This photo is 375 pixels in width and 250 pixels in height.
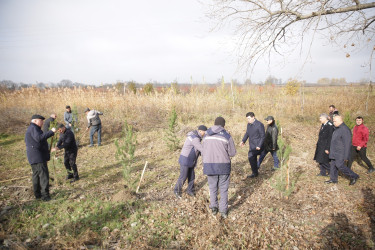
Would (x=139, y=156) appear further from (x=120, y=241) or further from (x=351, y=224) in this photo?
(x=351, y=224)

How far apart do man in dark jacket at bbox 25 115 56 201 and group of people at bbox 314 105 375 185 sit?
6.82 meters

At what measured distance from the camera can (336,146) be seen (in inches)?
192

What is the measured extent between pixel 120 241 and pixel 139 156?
5.11 meters

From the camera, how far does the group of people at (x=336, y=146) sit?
4.76m

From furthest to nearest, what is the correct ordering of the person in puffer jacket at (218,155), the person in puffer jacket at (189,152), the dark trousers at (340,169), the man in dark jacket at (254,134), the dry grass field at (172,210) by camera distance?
the man in dark jacket at (254,134), the dark trousers at (340,169), the person in puffer jacket at (189,152), the person in puffer jacket at (218,155), the dry grass field at (172,210)

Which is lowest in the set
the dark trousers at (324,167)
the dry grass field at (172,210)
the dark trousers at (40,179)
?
the dry grass field at (172,210)

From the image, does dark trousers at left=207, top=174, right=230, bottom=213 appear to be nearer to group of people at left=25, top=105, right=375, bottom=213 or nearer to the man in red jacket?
group of people at left=25, top=105, right=375, bottom=213

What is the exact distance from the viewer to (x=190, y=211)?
14.0 ft

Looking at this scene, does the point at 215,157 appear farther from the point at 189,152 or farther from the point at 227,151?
the point at 189,152

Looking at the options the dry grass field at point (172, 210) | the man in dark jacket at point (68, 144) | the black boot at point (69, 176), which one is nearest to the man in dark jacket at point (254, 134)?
the dry grass field at point (172, 210)

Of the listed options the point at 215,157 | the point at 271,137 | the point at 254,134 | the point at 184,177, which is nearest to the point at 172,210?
the point at 184,177

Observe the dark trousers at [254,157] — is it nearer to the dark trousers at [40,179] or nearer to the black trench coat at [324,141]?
the black trench coat at [324,141]

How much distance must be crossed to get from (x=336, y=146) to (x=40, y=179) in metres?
7.17

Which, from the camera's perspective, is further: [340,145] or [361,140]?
[361,140]
